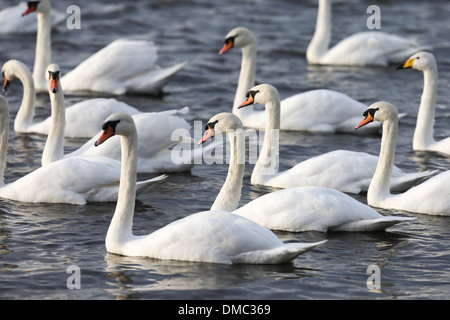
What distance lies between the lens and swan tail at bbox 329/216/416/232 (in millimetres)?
10500

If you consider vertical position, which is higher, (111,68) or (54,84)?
(111,68)

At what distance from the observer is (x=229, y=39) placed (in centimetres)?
1669

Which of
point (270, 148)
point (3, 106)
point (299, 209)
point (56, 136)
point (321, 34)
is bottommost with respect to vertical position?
point (299, 209)

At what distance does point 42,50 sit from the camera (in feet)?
59.2

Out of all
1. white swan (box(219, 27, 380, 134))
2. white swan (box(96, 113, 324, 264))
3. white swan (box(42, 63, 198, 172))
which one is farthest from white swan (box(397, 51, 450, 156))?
white swan (box(96, 113, 324, 264))

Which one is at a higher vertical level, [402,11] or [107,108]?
[402,11]

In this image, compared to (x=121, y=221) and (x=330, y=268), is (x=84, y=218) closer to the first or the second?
(x=121, y=221)

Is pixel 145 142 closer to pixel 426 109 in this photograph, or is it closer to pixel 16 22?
pixel 426 109

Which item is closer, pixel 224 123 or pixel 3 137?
pixel 224 123

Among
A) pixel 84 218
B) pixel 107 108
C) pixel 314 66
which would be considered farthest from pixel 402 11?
pixel 84 218

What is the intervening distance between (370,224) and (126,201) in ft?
8.69

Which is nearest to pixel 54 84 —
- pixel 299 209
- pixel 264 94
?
pixel 264 94

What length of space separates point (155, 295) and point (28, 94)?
6989 mm
